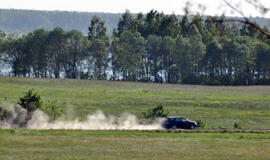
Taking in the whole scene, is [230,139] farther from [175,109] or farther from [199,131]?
[175,109]

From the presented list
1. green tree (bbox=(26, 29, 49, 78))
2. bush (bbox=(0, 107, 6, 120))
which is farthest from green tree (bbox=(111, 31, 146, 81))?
bush (bbox=(0, 107, 6, 120))

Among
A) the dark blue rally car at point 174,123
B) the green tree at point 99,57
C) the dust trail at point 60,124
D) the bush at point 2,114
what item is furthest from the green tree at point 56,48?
the dark blue rally car at point 174,123

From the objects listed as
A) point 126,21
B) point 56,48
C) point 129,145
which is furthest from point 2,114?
point 126,21

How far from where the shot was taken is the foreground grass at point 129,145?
109ft

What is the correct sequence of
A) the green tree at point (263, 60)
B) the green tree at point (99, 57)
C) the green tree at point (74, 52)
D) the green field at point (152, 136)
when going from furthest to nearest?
1. the green tree at point (74, 52)
2. the green tree at point (99, 57)
3. the green tree at point (263, 60)
4. the green field at point (152, 136)

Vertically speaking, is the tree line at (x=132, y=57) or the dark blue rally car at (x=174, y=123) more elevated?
the tree line at (x=132, y=57)

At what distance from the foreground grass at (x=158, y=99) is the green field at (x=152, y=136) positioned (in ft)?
0.36

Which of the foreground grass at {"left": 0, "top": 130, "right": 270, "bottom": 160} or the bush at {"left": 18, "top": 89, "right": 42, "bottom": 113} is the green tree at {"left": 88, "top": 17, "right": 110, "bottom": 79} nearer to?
the bush at {"left": 18, "top": 89, "right": 42, "bottom": 113}

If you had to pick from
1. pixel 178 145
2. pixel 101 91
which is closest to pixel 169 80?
pixel 101 91

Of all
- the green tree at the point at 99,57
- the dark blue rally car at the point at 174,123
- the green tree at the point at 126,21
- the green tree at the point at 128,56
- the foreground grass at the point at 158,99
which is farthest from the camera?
the green tree at the point at 126,21

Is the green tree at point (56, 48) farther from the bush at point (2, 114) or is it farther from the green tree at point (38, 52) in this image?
the bush at point (2, 114)

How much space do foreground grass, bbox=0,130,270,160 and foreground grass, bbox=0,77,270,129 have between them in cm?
1319

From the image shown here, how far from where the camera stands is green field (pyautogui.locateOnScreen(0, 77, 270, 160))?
3397 centimetres

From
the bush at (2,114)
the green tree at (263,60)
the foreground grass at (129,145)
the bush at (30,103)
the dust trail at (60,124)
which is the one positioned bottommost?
the foreground grass at (129,145)
